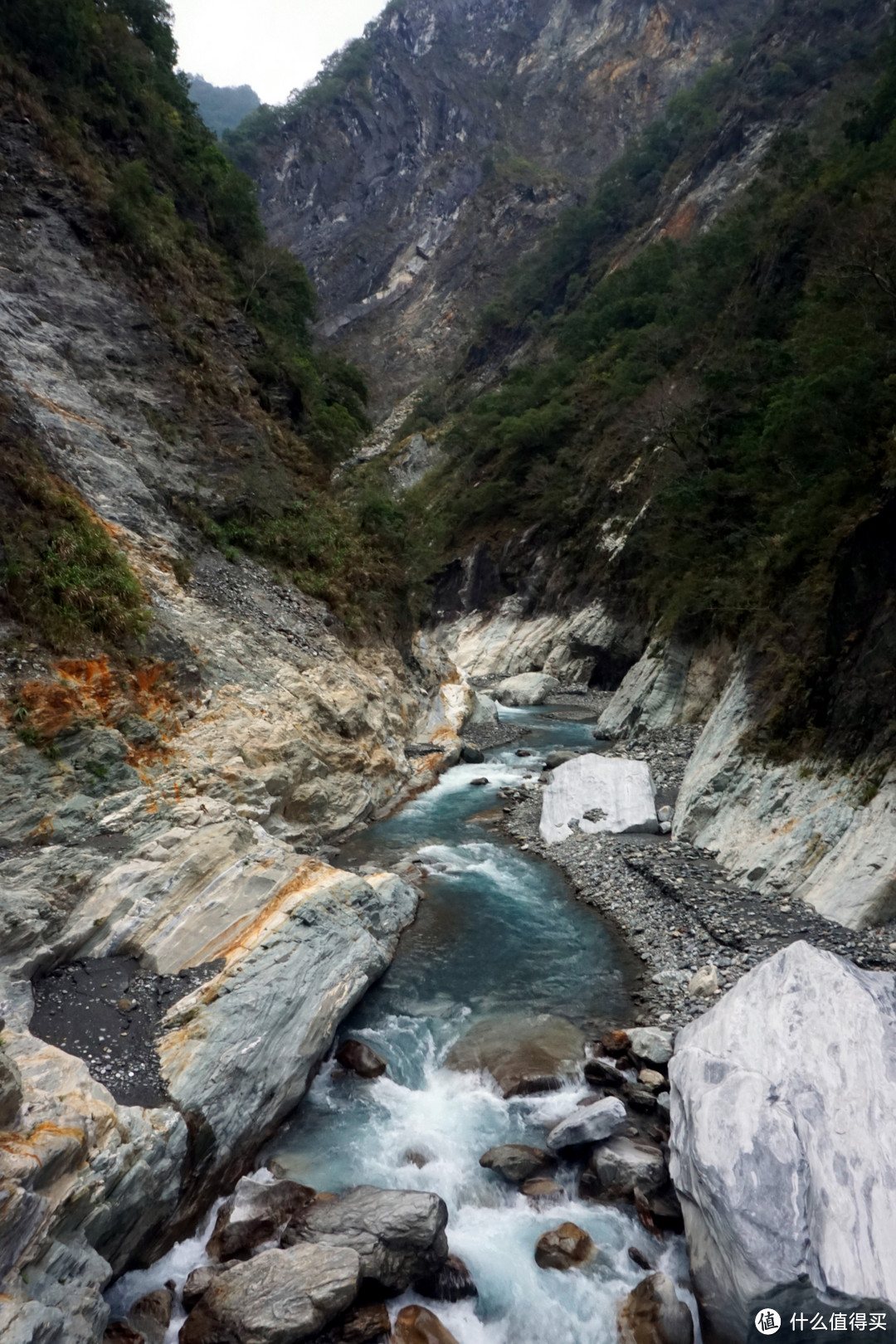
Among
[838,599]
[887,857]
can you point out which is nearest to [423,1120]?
[887,857]

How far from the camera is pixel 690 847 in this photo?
12.1 m

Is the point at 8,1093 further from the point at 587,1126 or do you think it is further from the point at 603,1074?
the point at 603,1074

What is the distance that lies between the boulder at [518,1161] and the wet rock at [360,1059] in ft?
5.02

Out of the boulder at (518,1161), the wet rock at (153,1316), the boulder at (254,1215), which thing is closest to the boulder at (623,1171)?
the boulder at (518,1161)

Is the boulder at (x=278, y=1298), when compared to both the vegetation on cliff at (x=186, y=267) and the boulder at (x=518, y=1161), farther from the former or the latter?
the vegetation on cliff at (x=186, y=267)

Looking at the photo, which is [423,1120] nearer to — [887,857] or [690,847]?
[887,857]

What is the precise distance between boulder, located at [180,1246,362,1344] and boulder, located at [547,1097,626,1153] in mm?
2178

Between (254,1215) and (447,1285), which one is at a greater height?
(254,1215)

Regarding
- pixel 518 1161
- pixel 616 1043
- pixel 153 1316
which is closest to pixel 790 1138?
pixel 518 1161

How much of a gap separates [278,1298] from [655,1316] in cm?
270

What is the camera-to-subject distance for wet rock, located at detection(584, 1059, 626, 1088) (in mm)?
7098

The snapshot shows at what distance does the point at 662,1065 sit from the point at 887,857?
152 inches

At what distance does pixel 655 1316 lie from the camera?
4.93 metres

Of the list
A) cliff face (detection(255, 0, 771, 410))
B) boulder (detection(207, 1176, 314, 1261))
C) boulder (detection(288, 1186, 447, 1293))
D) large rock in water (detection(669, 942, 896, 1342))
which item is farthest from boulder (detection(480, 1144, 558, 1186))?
cliff face (detection(255, 0, 771, 410))
